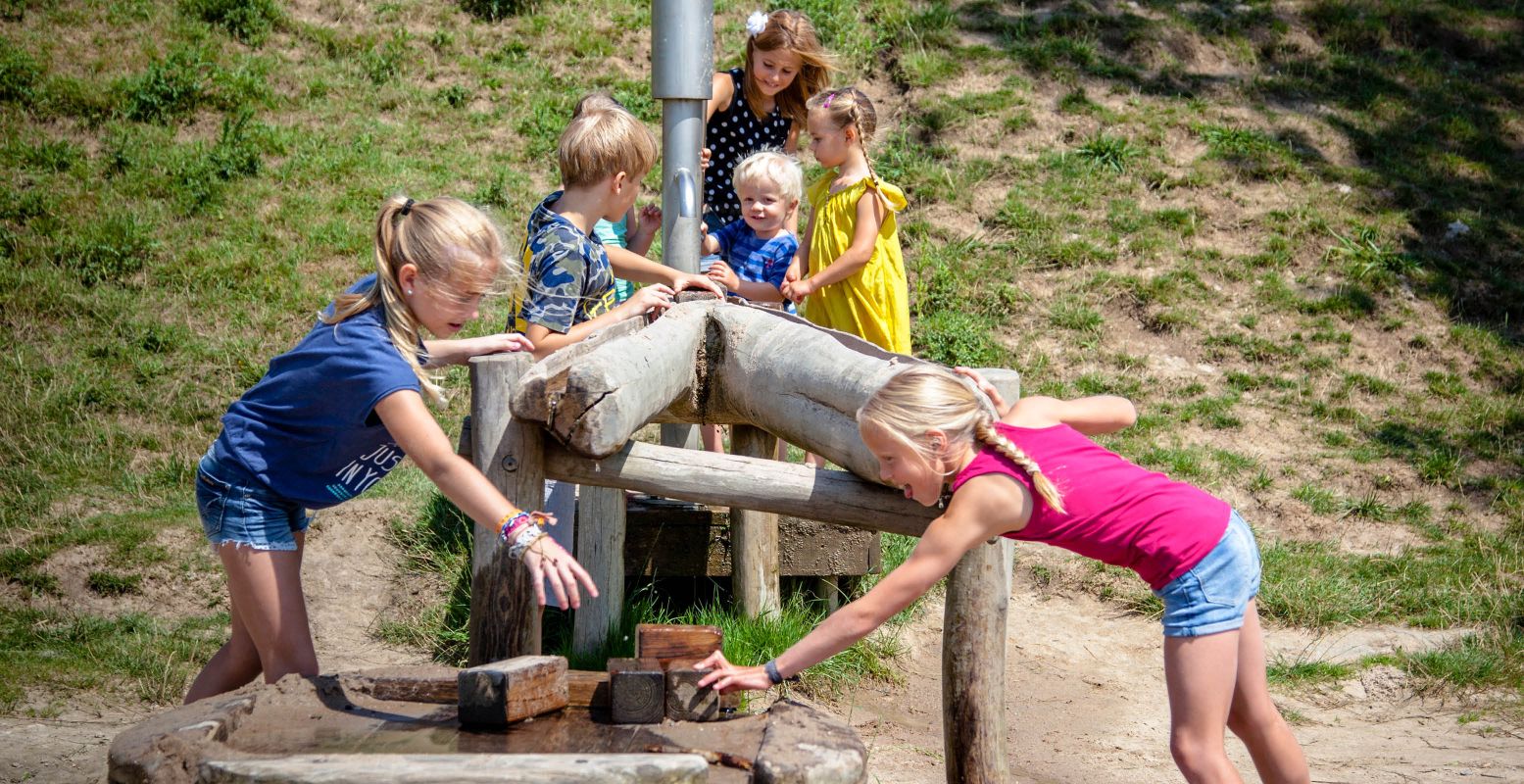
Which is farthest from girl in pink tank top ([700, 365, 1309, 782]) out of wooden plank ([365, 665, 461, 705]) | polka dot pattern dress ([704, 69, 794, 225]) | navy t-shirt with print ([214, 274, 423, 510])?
polka dot pattern dress ([704, 69, 794, 225])

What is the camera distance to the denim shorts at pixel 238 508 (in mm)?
3166

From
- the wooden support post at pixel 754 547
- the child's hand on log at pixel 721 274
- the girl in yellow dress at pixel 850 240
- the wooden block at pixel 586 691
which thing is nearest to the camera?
the wooden block at pixel 586 691

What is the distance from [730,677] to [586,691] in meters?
0.47

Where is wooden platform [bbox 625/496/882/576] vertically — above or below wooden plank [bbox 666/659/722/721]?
below

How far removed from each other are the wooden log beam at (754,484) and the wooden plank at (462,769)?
36.4 inches

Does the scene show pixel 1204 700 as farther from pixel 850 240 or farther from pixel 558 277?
pixel 850 240

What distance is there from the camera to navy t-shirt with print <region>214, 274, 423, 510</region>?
3006 mm

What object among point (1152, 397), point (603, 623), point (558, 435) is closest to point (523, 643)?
point (558, 435)

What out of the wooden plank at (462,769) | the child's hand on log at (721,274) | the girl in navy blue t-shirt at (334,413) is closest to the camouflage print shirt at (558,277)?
the girl in navy blue t-shirt at (334,413)

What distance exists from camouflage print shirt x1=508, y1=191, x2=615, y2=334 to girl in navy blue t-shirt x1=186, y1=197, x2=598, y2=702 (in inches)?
34.8

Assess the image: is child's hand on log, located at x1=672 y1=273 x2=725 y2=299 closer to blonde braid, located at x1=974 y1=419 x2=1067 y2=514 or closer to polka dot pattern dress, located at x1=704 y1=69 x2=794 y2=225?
polka dot pattern dress, located at x1=704 y1=69 x2=794 y2=225

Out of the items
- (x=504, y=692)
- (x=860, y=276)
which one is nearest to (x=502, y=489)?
(x=504, y=692)

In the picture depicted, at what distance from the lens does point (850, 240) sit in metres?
5.48

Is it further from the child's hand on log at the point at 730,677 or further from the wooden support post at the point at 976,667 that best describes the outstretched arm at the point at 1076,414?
the child's hand on log at the point at 730,677
